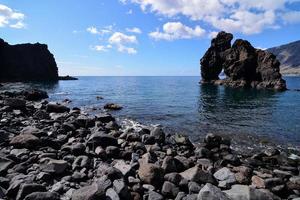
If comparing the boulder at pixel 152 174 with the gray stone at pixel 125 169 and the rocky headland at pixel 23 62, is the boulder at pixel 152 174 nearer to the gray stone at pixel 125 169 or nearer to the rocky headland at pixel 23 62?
the gray stone at pixel 125 169

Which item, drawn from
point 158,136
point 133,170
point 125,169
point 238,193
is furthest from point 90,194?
point 158,136

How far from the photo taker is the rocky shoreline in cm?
1194

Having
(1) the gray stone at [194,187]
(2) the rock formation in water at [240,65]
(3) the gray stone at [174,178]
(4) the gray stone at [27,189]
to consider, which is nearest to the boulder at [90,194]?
(4) the gray stone at [27,189]

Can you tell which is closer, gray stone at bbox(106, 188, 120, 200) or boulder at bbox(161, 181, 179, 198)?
gray stone at bbox(106, 188, 120, 200)

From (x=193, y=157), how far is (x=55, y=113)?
2388 cm

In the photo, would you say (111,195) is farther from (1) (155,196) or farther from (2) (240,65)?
(2) (240,65)

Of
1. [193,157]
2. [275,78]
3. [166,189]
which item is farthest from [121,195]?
[275,78]

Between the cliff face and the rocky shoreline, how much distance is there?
528 feet

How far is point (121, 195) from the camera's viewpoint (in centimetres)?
1184

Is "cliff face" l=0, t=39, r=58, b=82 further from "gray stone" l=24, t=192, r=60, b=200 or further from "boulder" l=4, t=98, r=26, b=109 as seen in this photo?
"gray stone" l=24, t=192, r=60, b=200

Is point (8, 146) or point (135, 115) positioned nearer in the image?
point (8, 146)

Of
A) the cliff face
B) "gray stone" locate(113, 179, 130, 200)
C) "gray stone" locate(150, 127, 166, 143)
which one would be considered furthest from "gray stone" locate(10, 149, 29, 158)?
the cliff face

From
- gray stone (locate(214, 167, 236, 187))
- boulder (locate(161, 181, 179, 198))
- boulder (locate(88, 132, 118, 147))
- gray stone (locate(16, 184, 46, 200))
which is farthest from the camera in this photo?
boulder (locate(88, 132, 118, 147))

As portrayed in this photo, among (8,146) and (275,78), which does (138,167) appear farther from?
(275,78)
